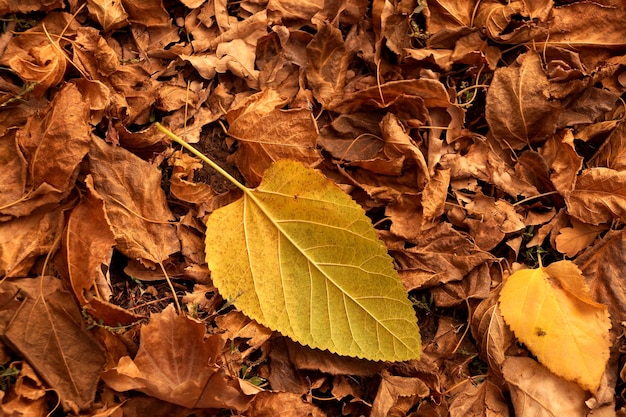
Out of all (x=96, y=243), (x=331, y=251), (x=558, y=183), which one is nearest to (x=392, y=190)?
(x=331, y=251)

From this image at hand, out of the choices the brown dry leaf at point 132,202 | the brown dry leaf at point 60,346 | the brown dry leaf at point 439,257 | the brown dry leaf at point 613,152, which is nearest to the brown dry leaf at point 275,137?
the brown dry leaf at point 132,202

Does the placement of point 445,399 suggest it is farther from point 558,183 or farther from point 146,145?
point 146,145

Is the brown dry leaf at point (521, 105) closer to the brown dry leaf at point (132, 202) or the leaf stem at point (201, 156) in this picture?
the leaf stem at point (201, 156)

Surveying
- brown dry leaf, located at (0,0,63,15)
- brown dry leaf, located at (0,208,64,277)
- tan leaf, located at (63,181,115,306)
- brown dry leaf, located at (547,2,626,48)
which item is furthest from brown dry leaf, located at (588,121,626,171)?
brown dry leaf, located at (0,0,63,15)

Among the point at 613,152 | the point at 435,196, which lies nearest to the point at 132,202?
the point at 435,196

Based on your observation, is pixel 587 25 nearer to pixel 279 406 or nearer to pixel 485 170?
pixel 485 170

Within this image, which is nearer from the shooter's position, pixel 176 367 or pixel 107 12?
pixel 176 367

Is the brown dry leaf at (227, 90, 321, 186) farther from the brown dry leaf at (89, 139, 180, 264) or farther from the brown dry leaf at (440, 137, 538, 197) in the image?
the brown dry leaf at (440, 137, 538, 197)
